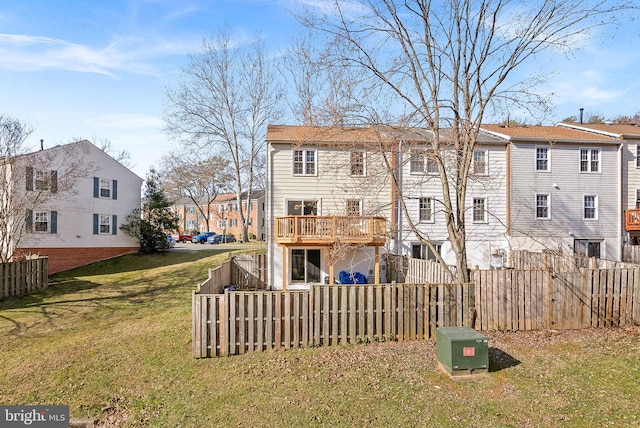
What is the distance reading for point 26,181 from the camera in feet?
62.4

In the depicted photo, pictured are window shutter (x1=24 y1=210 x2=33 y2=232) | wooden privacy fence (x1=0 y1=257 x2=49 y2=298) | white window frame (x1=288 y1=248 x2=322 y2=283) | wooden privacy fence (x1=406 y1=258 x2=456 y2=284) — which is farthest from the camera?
window shutter (x1=24 y1=210 x2=33 y2=232)

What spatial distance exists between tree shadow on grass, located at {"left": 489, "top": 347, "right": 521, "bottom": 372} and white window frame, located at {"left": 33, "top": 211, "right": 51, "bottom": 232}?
2338cm

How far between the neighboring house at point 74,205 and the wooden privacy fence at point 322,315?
15.9 m

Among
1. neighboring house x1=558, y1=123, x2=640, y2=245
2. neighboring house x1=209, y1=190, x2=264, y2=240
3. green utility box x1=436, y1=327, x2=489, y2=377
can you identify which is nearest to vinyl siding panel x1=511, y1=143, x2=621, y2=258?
neighboring house x1=558, y1=123, x2=640, y2=245

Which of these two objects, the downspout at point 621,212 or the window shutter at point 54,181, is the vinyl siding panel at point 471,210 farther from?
the window shutter at point 54,181

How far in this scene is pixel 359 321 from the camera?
8805 mm

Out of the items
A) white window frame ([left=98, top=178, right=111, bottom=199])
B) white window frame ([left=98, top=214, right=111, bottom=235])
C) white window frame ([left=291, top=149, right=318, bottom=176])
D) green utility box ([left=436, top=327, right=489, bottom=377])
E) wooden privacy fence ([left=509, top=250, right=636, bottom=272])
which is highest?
white window frame ([left=291, top=149, right=318, bottom=176])

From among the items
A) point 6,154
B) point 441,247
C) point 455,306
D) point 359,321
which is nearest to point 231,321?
point 359,321

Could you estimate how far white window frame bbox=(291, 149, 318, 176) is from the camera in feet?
Answer: 59.0

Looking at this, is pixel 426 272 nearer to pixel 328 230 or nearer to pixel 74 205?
pixel 328 230

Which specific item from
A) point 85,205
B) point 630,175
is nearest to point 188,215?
point 85,205

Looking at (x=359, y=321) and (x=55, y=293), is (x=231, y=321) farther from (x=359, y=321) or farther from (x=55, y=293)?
(x=55, y=293)

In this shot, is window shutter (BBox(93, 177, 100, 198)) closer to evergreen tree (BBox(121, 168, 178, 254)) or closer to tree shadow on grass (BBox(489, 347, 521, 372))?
evergreen tree (BBox(121, 168, 178, 254))

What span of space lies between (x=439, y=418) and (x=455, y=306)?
3.87m
